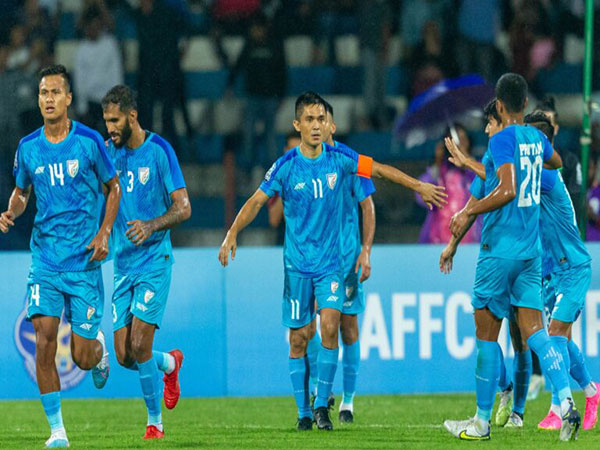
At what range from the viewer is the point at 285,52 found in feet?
49.5

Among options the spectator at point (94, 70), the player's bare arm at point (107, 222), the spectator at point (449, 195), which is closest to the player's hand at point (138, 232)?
the player's bare arm at point (107, 222)

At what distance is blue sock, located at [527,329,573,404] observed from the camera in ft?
24.8

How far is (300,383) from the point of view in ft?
28.5

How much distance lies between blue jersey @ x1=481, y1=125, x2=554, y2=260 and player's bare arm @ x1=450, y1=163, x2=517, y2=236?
0.12 m

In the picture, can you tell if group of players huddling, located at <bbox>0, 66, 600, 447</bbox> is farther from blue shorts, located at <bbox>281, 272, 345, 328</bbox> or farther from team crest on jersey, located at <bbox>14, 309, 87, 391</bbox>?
team crest on jersey, located at <bbox>14, 309, 87, 391</bbox>

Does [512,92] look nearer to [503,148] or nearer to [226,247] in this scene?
[503,148]

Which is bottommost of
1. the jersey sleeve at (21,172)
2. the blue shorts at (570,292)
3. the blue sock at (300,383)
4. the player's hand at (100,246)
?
the blue sock at (300,383)

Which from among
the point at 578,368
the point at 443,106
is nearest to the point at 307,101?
the point at 578,368

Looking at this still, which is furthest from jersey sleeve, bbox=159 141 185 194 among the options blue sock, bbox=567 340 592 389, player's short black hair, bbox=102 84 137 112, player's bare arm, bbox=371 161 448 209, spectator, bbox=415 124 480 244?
spectator, bbox=415 124 480 244

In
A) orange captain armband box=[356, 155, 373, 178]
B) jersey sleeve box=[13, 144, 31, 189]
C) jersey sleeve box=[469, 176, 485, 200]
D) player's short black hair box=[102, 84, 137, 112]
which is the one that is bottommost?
jersey sleeve box=[469, 176, 485, 200]

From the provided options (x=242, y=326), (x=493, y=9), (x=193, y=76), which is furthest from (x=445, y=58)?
(x=242, y=326)

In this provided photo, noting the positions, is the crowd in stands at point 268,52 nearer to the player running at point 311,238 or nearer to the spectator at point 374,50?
the spectator at point 374,50

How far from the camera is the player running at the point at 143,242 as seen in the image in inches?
330

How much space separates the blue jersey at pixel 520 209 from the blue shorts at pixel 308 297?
1.31m
